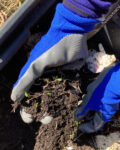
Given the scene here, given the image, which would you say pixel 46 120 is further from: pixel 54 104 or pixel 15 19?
pixel 15 19

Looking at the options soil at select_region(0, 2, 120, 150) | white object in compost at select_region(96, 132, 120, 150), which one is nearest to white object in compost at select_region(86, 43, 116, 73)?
soil at select_region(0, 2, 120, 150)

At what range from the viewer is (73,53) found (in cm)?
113

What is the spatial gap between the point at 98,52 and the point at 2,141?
2.94 feet

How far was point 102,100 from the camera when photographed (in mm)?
1283

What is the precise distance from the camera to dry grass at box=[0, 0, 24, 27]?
1.11 m

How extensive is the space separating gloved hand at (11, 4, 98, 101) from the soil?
0.36 ft

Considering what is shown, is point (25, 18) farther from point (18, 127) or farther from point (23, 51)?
point (18, 127)

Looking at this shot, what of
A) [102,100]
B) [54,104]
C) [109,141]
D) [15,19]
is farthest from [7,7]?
[109,141]

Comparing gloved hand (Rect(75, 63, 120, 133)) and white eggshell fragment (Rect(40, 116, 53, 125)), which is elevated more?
white eggshell fragment (Rect(40, 116, 53, 125))

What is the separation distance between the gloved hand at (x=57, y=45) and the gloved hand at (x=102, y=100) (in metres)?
0.30

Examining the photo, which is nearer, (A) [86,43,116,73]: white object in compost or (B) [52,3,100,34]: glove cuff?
(B) [52,3,100,34]: glove cuff

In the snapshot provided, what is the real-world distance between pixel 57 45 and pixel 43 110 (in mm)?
377

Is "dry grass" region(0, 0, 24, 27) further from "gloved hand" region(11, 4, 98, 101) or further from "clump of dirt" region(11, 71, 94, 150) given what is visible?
"clump of dirt" region(11, 71, 94, 150)

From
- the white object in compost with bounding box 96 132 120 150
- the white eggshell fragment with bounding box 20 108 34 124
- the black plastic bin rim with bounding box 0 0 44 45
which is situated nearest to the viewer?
the black plastic bin rim with bounding box 0 0 44 45
